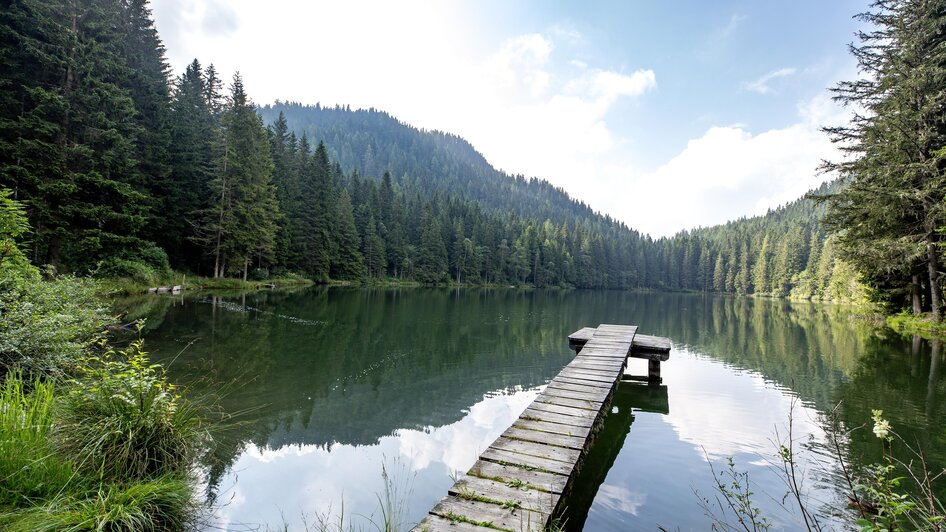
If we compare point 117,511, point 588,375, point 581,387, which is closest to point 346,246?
point 588,375

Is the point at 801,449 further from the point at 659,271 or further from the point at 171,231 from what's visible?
the point at 659,271

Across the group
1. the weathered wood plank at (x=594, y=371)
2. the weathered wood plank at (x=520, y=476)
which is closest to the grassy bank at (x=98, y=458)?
the weathered wood plank at (x=520, y=476)

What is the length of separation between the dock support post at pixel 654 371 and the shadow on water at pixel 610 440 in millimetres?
327

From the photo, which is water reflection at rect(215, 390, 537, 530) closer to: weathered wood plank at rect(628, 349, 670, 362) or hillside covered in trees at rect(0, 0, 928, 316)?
weathered wood plank at rect(628, 349, 670, 362)

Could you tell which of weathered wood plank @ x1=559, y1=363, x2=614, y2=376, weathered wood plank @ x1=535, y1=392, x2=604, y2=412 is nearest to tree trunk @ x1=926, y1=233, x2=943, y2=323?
weathered wood plank @ x1=559, y1=363, x2=614, y2=376

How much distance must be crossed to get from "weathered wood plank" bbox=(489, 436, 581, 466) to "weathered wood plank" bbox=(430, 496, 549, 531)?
1311 millimetres

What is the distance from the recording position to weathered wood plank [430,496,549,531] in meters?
3.79

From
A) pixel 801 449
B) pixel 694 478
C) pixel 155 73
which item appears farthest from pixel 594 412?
pixel 155 73

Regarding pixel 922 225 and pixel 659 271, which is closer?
pixel 922 225

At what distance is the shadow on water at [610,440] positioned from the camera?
216 inches

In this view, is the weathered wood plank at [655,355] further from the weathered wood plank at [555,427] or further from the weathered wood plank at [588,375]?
the weathered wood plank at [555,427]

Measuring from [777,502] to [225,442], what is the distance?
808 centimetres

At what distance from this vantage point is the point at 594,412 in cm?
697

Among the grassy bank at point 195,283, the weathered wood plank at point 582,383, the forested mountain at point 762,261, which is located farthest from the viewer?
the forested mountain at point 762,261
